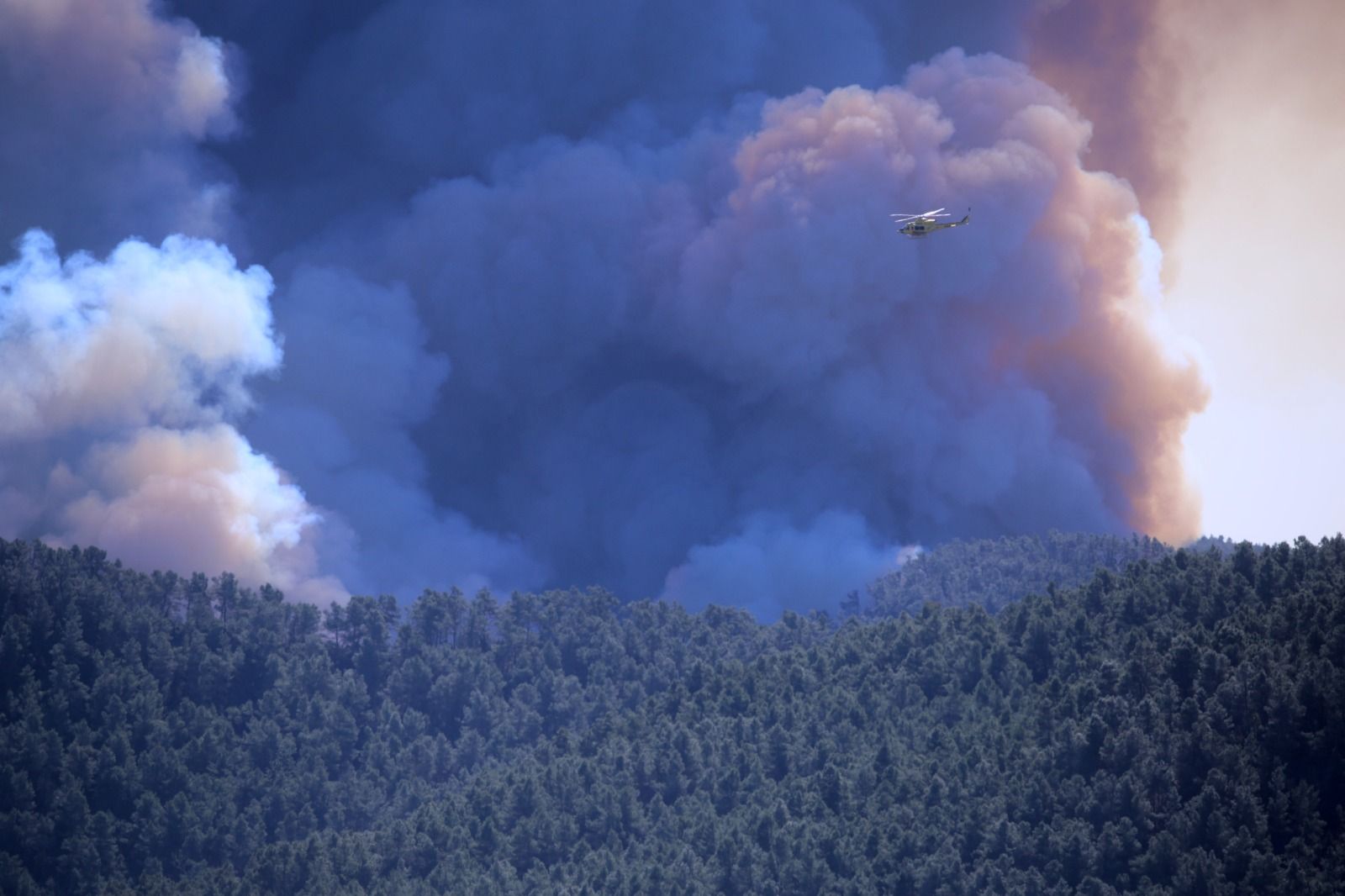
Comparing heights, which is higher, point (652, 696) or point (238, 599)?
point (238, 599)

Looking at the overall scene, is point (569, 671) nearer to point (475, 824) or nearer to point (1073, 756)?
point (475, 824)

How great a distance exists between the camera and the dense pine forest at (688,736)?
123312mm

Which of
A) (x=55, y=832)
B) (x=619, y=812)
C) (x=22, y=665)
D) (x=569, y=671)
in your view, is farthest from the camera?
(x=569, y=671)

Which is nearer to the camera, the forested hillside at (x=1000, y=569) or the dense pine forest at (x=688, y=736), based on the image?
the dense pine forest at (x=688, y=736)

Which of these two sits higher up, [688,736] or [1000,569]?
[1000,569]

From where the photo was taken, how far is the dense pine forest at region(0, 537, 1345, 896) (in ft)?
405

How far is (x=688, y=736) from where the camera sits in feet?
498

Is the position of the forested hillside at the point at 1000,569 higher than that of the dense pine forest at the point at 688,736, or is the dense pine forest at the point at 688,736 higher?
the forested hillside at the point at 1000,569

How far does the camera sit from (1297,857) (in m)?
116

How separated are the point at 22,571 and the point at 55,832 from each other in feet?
88.6

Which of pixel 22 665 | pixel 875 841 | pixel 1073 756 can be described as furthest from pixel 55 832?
pixel 1073 756

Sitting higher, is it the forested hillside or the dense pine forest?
the forested hillside

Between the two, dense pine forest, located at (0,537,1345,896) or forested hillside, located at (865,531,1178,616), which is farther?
forested hillside, located at (865,531,1178,616)

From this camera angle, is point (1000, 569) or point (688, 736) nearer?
point (688, 736)
